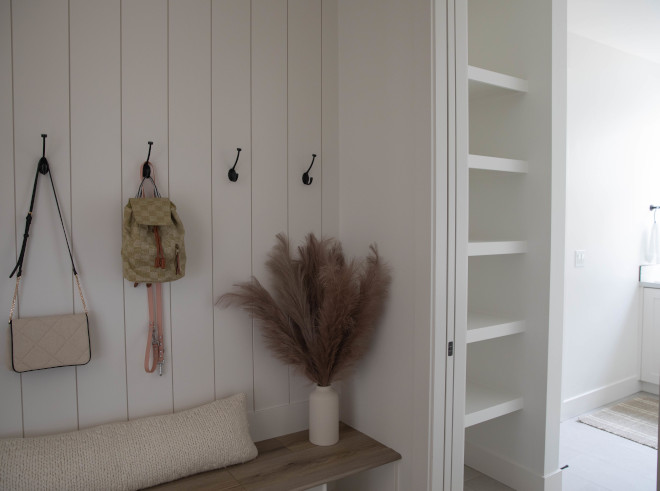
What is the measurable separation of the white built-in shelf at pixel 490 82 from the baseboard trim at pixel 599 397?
2.07 metres

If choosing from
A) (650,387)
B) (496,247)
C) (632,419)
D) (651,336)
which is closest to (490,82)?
(496,247)

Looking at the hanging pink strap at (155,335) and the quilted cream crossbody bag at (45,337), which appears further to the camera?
the hanging pink strap at (155,335)

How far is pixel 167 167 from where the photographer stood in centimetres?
172

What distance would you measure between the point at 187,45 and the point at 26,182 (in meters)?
0.70

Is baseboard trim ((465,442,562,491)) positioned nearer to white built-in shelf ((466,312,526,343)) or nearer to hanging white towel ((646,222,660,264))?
white built-in shelf ((466,312,526,343))

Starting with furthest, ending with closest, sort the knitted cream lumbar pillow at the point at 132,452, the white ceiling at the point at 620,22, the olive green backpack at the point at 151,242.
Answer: the white ceiling at the point at 620,22 → the olive green backpack at the point at 151,242 → the knitted cream lumbar pillow at the point at 132,452

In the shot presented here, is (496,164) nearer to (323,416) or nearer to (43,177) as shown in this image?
(323,416)

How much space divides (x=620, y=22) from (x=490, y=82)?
1661 millimetres

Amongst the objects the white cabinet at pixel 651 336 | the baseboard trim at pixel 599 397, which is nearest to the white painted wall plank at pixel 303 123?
the baseboard trim at pixel 599 397

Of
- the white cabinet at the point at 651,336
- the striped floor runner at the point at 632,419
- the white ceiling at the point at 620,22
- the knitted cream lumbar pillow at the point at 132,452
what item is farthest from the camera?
the white cabinet at the point at 651,336

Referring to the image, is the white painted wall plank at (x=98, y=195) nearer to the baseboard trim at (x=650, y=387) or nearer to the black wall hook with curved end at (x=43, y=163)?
the black wall hook with curved end at (x=43, y=163)

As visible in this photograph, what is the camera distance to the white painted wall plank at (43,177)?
58.5 inches

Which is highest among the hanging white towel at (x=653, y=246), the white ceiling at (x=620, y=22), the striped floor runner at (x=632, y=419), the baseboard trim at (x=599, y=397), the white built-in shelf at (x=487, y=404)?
the white ceiling at (x=620, y=22)

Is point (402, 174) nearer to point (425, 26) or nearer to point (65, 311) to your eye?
point (425, 26)
